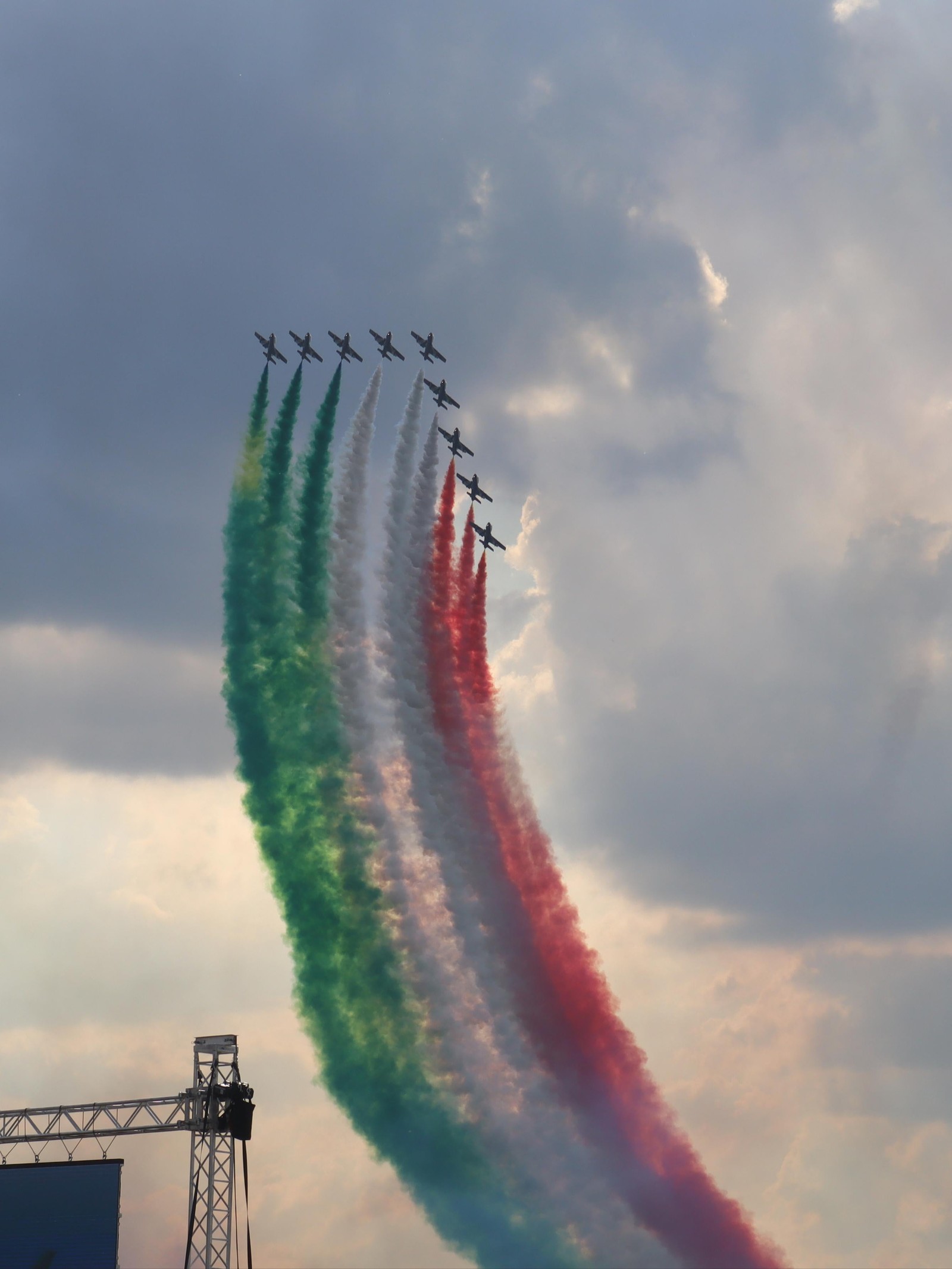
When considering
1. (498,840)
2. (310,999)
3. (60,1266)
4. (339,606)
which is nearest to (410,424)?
(339,606)

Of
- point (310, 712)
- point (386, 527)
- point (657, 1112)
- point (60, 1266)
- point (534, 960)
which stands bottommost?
point (60, 1266)

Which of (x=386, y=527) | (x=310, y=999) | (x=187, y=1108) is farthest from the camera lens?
(x=386, y=527)

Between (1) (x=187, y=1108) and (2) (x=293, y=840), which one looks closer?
(1) (x=187, y=1108)

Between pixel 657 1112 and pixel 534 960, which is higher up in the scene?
pixel 534 960

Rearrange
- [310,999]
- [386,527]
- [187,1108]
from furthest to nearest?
[386,527] → [310,999] → [187,1108]

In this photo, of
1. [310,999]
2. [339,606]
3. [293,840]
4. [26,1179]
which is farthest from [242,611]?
[26,1179]

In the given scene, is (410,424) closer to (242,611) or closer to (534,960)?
(242,611)

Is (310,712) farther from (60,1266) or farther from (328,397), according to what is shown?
(60,1266)
